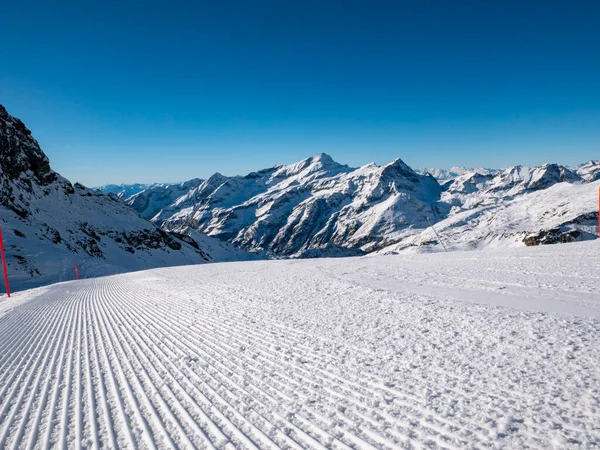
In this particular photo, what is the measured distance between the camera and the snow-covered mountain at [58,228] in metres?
39.1

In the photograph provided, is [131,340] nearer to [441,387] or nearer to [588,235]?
[441,387]

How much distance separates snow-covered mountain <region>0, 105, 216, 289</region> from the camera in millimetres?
39125

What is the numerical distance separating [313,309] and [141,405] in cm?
505

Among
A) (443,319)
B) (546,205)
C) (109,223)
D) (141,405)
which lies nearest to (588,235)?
(546,205)

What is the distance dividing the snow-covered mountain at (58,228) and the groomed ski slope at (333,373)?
122 ft

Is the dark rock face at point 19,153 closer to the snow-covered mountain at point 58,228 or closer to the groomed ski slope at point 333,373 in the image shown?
the snow-covered mountain at point 58,228

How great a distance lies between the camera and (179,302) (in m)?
12.0

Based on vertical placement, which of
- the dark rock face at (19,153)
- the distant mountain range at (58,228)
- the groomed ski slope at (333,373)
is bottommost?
the groomed ski slope at (333,373)

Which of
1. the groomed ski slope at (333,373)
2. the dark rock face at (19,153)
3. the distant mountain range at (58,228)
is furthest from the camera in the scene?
the dark rock face at (19,153)

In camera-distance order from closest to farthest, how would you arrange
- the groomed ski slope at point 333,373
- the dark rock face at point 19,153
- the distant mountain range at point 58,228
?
1. the groomed ski slope at point 333,373
2. the distant mountain range at point 58,228
3. the dark rock face at point 19,153

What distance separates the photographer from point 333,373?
5.02 meters

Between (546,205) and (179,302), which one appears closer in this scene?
(179,302)

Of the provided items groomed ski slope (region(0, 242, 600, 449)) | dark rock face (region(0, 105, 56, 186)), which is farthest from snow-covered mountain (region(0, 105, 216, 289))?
groomed ski slope (region(0, 242, 600, 449))

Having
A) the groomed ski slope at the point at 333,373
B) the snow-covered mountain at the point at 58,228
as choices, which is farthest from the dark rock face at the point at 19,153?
the groomed ski slope at the point at 333,373
